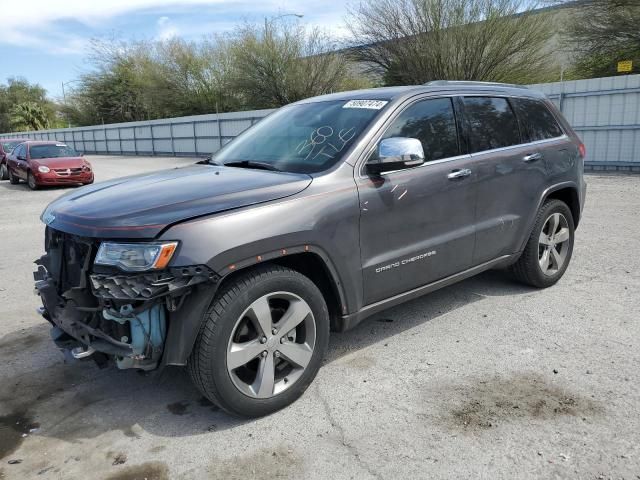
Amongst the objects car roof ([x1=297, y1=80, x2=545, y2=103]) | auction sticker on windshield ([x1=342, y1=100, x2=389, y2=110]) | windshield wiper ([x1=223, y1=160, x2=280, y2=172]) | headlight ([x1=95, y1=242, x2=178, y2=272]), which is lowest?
headlight ([x1=95, y1=242, x2=178, y2=272])

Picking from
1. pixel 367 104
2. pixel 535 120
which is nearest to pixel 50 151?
pixel 367 104

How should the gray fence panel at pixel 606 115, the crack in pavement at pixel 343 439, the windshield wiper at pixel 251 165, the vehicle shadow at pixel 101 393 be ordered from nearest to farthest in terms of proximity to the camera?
the crack in pavement at pixel 343 439
the vehicle shadow at pixel 101 393
the windshield wiper at pixel 251 165
the gray fence panel at pixel 606 115

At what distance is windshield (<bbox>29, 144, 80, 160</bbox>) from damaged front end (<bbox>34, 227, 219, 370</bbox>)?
1501 centimetres

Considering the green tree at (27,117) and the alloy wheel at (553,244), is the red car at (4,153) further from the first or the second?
the green tree at (27,117)

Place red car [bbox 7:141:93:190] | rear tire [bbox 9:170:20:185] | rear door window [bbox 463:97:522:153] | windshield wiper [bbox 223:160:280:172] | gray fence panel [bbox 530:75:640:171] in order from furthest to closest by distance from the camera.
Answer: rear tire [bbox 9:170:20:185]
red car [bbox 7:141:93:190]
gray fence panel [bbox 530:75:640:171]
rear door window [bbox 463:97:522:153]
windshield wiper [bbox 223:160:280:172]

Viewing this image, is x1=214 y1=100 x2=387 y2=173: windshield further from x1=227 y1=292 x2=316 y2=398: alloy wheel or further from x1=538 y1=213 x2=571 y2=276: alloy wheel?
x1=538 y1=213 x2=571 y2=276: alloy wheel

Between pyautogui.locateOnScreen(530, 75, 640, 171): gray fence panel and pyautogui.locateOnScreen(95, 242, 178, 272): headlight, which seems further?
pyautogui.locateOnScreen(530, 75, 640, 171): gray fence panel

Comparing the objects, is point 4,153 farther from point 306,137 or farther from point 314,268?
point 314,268

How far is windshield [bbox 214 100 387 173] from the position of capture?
3.55 m

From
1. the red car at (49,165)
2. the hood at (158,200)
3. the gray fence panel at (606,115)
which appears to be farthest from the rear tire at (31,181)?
the gray fence panel at (606,115)

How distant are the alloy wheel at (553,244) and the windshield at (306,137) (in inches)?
85.1

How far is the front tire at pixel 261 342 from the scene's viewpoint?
2828 millimetres

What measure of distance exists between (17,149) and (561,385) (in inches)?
729

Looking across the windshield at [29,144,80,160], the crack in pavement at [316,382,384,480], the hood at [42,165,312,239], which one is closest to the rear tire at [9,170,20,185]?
the windshield at [29,144,80,160]
